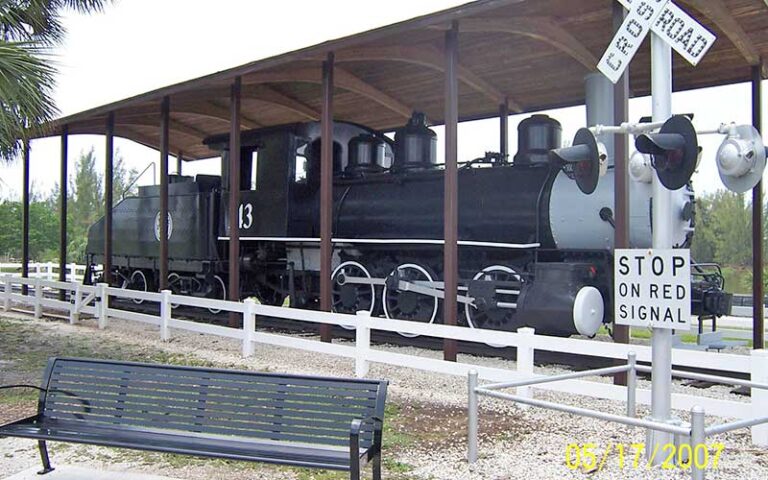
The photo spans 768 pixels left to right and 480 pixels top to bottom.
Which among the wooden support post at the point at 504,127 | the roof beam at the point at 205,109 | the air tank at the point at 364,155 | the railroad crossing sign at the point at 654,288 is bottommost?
the railroad crossing sign at the point at 654,288

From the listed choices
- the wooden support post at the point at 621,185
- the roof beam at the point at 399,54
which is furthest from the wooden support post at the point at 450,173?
the wooden support post at the point at 621,185

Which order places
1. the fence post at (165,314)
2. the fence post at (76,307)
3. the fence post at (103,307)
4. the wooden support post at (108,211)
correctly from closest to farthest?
the fence post at (165,314)
the fence post at (103,307)
the fence post at (76,307)
the wooden support post at (108,211)

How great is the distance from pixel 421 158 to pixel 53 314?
312 inches

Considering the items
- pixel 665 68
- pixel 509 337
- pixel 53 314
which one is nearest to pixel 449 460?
pixel 509 337

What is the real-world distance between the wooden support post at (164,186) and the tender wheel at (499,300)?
5188mm

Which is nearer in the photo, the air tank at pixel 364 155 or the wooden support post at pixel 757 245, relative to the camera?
the wooden support post at pixel 757 245

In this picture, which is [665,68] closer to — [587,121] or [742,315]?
[587,121]

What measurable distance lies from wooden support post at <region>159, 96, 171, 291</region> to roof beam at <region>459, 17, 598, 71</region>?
562 centimetres

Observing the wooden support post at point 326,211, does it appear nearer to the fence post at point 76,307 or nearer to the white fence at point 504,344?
the white fence at point 504,344

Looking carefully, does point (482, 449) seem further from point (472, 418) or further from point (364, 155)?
point (364, 155)

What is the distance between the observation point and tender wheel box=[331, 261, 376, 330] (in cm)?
955

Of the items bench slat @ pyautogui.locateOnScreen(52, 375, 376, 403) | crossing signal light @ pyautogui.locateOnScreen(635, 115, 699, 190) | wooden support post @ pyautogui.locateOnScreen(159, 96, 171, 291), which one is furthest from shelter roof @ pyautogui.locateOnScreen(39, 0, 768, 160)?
bench slat @ pyautogui.locateOnScreen(52, 375, 376, 403)

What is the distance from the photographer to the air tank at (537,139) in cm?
824

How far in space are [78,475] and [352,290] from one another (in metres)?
5.83
